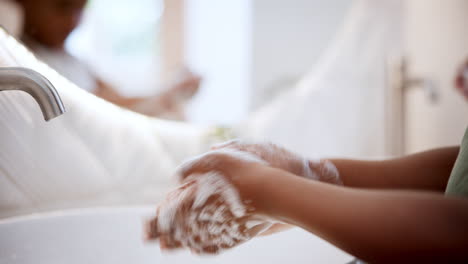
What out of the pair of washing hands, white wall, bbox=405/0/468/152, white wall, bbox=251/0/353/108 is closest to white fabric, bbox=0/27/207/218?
the pair of washing hands

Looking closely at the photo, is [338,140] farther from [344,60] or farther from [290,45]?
[290,45]

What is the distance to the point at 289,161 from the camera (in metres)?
0.35

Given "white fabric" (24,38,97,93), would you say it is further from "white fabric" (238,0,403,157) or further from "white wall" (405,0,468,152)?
"white wall" (405,0,468,152)

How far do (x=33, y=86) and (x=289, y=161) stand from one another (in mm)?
219

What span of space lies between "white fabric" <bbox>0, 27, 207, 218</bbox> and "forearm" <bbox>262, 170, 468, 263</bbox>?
8.6 inches

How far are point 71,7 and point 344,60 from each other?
0.65 metres

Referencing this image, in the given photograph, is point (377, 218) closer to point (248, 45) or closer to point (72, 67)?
point (72, 67)

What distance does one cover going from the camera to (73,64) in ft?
2.57

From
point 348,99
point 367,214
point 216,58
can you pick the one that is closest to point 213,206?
point 367,214

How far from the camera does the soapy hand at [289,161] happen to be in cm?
32

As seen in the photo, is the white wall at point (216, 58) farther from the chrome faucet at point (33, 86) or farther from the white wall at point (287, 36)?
the chrome faucet at point (33, 86)

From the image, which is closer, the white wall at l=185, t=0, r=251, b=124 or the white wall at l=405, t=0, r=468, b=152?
the white wall at l=405, t=0, r=468, b=152

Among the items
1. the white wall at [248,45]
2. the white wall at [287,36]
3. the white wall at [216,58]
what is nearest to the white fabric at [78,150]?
the white wall at [248,45]

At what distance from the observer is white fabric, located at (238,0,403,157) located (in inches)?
35.2
